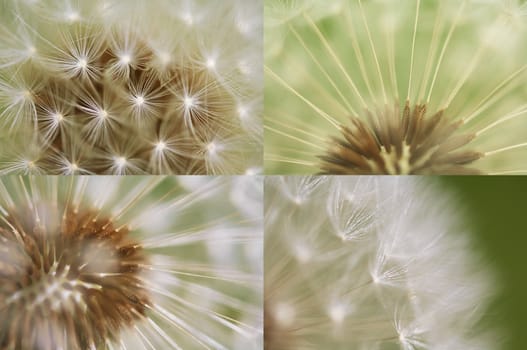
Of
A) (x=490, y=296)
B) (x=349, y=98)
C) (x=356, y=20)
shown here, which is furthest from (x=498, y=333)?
(x=356, y=20)

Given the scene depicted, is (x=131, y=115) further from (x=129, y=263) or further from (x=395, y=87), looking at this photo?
(x=395, y=87)

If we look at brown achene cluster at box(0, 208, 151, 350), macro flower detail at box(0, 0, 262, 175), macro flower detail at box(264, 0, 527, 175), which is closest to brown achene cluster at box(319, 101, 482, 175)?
macro flower detail at box(264, 0, 527, 175)

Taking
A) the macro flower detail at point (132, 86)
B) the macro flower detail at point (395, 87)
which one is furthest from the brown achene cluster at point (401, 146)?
the macro flower detail at point (132, 86)

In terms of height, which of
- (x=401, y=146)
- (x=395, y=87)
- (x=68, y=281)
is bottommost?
(x=68, y=281)

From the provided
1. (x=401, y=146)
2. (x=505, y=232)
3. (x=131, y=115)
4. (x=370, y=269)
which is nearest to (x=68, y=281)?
(x=131, y=115)

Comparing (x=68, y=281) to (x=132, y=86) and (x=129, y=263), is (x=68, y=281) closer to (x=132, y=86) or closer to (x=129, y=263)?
(x=129, y=263)

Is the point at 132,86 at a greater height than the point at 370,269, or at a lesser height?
greater

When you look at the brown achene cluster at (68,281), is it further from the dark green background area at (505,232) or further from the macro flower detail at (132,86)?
the dark green background area at (505,232)
